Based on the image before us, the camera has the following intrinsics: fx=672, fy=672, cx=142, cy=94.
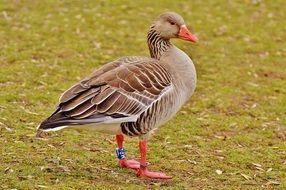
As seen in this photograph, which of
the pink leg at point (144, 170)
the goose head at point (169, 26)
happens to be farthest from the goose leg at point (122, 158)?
the goose head at point (169, 26)

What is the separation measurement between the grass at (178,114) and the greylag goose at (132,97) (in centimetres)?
59

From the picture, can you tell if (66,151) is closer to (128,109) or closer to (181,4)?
(128,109)

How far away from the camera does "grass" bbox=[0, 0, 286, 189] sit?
723 cm

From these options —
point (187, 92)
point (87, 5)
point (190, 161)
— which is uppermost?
point (187, 92)

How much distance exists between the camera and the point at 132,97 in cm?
679

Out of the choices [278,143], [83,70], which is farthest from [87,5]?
[278,143]

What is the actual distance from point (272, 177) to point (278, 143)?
1.31 m

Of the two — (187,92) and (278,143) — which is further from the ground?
(187,92)

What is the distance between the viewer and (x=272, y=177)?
7512 mm

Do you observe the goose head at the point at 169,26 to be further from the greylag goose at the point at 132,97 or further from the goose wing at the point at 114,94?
the goose wing at the point at 114,94

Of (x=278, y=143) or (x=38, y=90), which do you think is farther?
(x=38, y=90)

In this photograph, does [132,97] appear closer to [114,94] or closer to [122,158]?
[114,94]

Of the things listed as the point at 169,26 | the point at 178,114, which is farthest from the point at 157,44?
the point at 178,114

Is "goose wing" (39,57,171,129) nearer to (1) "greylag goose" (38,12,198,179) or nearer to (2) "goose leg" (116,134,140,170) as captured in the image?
(1) "greylag goose" (38,12,198,179)
